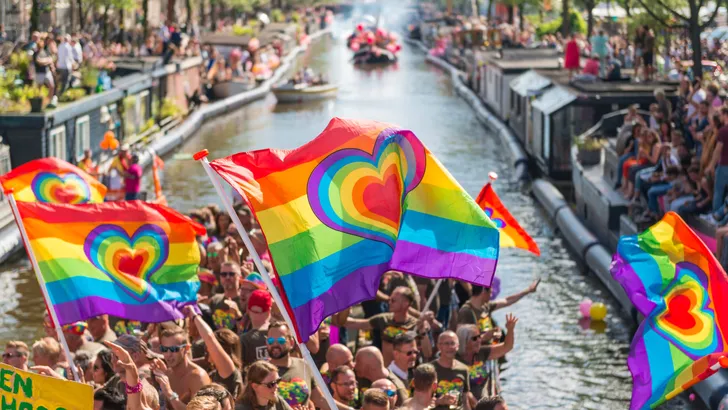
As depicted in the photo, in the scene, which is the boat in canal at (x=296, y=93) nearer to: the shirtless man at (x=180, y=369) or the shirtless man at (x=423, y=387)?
the shirtless man at (x=180, y=369)

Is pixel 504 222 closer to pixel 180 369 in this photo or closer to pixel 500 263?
pixel 180 369

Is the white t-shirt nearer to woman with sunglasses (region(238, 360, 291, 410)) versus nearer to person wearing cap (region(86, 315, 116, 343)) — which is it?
person wearing cap (region(86, 315, 116, 343))

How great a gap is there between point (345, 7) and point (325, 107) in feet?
357

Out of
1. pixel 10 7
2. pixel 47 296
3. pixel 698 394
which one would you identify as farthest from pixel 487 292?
pixel 10 7

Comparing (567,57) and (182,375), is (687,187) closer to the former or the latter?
(182,375)

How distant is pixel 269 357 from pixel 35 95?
65.2 ft

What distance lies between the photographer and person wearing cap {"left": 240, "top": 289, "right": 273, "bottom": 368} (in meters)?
11.5

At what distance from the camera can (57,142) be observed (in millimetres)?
29141

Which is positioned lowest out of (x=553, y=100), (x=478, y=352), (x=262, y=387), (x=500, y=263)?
(x=500, y=263)

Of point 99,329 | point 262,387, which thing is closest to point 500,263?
point 99,329

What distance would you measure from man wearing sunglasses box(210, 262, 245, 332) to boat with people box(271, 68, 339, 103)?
4170cm

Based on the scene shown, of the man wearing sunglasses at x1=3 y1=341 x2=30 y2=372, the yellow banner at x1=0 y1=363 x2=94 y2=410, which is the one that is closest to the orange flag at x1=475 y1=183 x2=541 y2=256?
the man wearing sunglasses at x1=3 y1=341 x2=30 y2=372

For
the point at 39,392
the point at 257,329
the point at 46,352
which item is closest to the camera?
the point at 39,392

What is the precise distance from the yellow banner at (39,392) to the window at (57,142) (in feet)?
68.6
